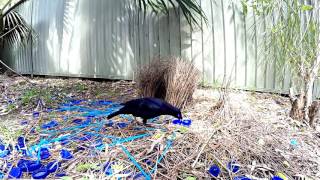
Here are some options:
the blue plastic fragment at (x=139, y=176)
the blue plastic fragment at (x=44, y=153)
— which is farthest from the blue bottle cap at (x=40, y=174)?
Answer: the blue plastic fragment at (x=139, y=176)

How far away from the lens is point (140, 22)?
4.03 metres

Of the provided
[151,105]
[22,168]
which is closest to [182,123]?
[151,105]

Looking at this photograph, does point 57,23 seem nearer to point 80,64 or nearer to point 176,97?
point 80,64

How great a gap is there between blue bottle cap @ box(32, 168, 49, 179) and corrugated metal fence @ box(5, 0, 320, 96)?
7.63 feet

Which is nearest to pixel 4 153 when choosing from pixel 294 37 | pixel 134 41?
pixel 294 37

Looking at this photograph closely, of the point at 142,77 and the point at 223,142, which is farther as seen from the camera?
the point at 142,77

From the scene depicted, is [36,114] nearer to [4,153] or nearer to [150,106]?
[4,153]

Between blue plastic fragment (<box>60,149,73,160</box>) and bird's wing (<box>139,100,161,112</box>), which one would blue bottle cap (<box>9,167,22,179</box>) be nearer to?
blue plastic fragment (<box>60,149,73,160</box>)

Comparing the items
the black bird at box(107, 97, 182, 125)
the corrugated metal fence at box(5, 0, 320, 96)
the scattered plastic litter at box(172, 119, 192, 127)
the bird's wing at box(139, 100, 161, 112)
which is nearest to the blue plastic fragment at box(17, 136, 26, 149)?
the black bird at box(107, 97, 182, 125)

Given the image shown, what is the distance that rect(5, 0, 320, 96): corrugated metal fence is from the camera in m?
3.23

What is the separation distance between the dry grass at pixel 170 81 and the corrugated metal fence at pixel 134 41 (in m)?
0.81

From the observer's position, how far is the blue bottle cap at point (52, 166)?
→ 1297 millimetres

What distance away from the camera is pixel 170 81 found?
7.69 ft

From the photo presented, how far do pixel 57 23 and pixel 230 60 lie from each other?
3746 millimetres
